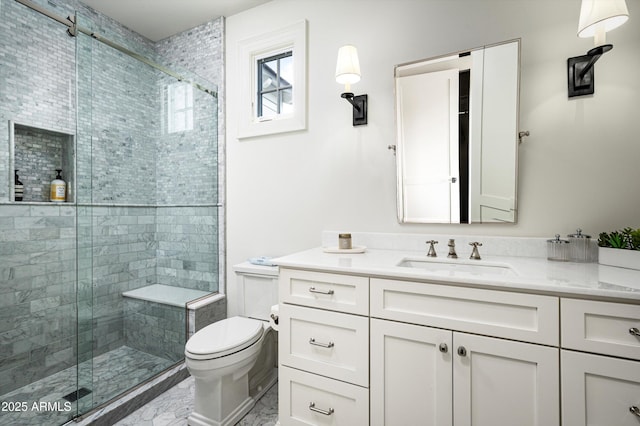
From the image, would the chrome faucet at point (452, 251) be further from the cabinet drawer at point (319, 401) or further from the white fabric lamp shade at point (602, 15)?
the white fabric lamp shade at point (602, 15)

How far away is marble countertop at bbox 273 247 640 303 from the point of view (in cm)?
90

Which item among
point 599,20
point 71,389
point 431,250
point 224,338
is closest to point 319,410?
point 224,338

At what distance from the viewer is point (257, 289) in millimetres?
1895

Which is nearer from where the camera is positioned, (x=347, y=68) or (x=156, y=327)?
(x=347, y=68)

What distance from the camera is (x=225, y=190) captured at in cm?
232

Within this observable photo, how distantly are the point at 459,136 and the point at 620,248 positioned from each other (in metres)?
0.83

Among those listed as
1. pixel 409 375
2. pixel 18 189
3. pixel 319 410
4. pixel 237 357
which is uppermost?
pixel 18 189

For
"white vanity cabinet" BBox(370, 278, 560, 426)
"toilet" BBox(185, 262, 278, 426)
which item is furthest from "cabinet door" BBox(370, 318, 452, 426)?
"toilet" BBox(185, 262, 278, 426)

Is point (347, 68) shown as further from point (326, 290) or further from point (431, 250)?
point (326, 290)

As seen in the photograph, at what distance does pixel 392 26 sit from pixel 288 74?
30.9 inches

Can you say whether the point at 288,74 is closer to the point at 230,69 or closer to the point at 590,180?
the point at 230,69

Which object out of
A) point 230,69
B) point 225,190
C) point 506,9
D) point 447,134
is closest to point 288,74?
point 230,69

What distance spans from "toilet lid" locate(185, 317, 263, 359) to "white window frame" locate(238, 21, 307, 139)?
1.32 m

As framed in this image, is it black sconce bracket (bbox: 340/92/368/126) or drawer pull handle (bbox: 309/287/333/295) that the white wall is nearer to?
black sconce bracket (bbox: 340/92/368/126)
